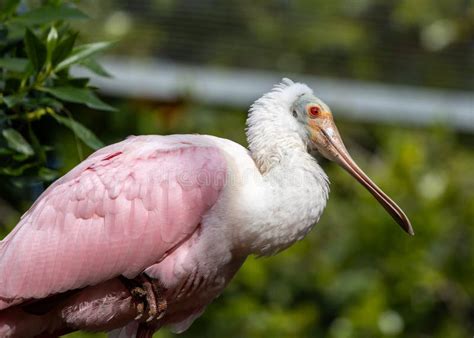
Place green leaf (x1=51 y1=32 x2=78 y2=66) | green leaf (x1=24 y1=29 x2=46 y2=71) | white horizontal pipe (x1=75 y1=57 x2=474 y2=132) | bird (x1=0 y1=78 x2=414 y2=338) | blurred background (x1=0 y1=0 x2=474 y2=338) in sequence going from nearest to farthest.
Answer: bird (x1=0 y1=78 x2=414 y2=338) → green leaf (x1=24 y1=29 x2=46 y2=71) → green leaf (x1=51 y1=32 x2=78 y2=66) → blurred background (x1=0 y1=0 x2=474 y2=338) → white horizontal pipe (x1=75 y1=57 x2=474 y2=132)

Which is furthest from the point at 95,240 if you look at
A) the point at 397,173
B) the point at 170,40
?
the point at 170,40

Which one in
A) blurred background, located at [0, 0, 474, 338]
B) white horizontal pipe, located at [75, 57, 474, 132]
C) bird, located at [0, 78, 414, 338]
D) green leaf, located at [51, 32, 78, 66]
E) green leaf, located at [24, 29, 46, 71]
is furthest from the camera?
white horizontal pipe, located at [75, 57, 474, 132]

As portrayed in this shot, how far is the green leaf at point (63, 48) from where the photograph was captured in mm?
4195

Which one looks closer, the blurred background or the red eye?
the red eye

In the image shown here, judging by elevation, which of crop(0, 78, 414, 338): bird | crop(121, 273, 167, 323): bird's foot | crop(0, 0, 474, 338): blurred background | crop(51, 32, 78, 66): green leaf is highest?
crop(51, 32, 78, 66): green leaf

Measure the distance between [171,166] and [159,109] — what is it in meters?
4.01

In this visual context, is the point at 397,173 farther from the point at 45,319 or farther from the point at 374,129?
the point at 45,319

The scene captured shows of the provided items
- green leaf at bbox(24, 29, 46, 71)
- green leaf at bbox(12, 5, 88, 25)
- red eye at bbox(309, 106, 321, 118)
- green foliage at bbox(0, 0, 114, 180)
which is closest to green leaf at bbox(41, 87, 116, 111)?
green foliage at bbox(0, 0, 114, 180)

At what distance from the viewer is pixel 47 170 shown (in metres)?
4.29

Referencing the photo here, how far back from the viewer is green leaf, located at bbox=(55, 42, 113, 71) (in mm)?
4266

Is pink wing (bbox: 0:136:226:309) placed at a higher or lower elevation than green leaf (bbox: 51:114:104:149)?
lower

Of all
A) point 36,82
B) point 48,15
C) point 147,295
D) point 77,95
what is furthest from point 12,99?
point 147,295

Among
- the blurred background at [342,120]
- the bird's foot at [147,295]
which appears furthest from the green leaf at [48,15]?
the blurred background at [342,120]

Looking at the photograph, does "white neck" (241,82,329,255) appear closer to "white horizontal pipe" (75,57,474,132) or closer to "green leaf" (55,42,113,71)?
"green leaf" (55,42,113,71)
